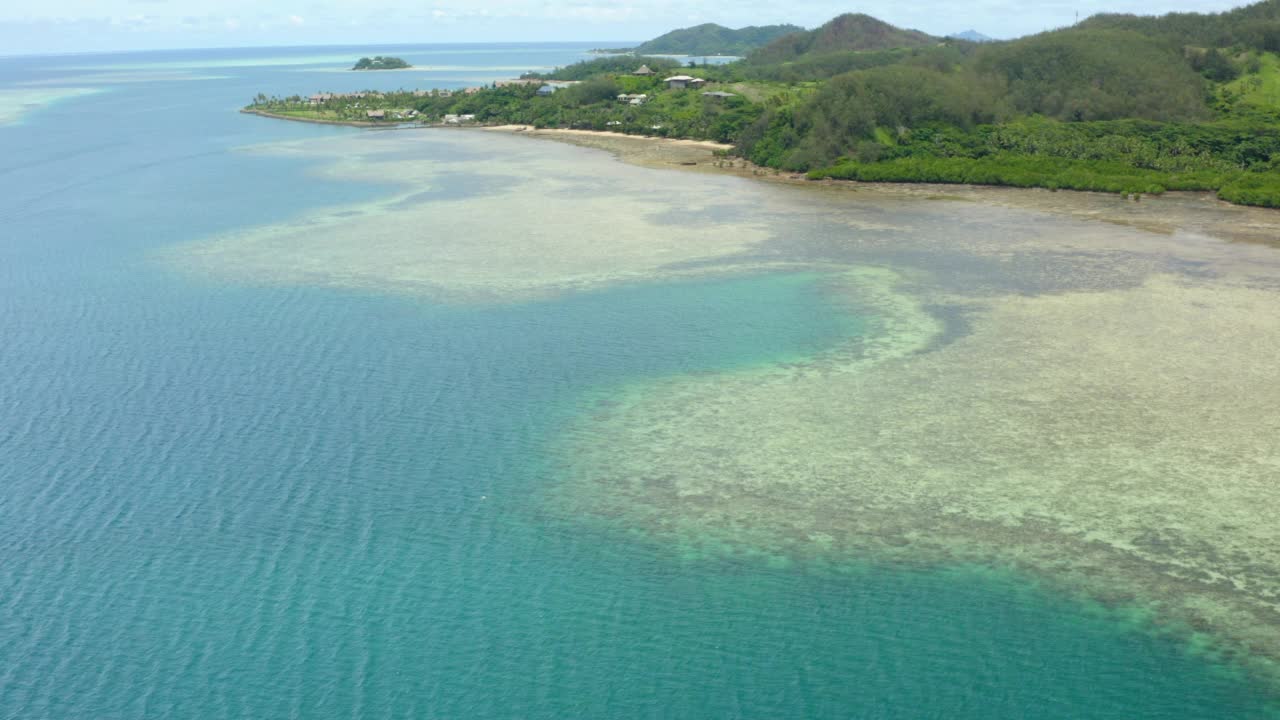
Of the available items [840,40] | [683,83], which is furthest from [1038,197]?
[840,40]

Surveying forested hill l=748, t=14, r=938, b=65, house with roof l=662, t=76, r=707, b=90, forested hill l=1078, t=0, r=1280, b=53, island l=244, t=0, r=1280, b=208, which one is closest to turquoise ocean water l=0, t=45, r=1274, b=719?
island l=244, t=0, r=1280, b=208

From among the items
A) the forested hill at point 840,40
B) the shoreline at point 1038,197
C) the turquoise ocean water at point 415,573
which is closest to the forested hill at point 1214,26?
the shoreline at point 1038,197

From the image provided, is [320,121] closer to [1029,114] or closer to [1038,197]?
[1029,114]

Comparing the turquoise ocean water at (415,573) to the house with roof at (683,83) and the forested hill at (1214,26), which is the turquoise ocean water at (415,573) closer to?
the forested hill at (1214,26)

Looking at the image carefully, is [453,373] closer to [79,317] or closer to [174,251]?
[79,317]

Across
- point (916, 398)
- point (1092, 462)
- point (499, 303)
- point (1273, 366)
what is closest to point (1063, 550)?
point (1092, 462)
